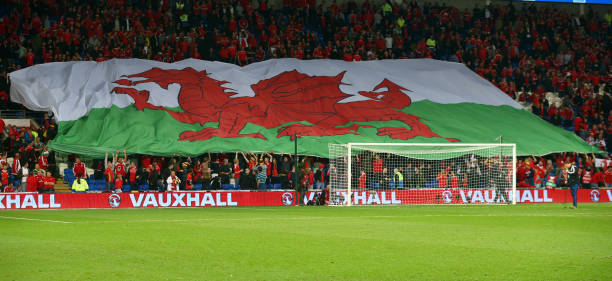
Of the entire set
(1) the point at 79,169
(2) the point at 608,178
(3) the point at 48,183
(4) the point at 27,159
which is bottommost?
(3) the point at 48,183

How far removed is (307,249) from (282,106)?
22231mm

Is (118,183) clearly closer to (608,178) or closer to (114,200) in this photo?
(114,200)

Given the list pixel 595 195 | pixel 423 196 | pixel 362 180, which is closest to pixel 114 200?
pixel 362 180

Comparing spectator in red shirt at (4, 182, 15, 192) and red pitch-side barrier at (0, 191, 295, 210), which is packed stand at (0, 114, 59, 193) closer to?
spectator in red shirt at (4, 182, 15, 192)

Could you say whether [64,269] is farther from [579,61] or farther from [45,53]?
[579,61]

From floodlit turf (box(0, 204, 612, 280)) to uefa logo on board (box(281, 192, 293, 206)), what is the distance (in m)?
9.02

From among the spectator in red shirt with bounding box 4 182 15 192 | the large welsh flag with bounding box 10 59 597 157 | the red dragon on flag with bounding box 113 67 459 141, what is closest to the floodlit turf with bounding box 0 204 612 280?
the spectator in red shirt with bounding box 4 182 15 192

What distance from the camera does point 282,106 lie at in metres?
34.5

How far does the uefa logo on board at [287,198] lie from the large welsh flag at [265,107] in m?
2.62

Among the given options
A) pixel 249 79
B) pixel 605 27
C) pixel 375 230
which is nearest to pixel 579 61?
pixel 605 27

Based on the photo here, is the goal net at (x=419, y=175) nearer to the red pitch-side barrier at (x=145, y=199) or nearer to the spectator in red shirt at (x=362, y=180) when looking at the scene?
the spectator in red shirt at (x=362, y=180)

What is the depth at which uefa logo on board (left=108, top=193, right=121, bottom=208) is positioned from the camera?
27.4 metres

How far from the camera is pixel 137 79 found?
3422 cm

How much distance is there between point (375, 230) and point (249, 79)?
20709mm
